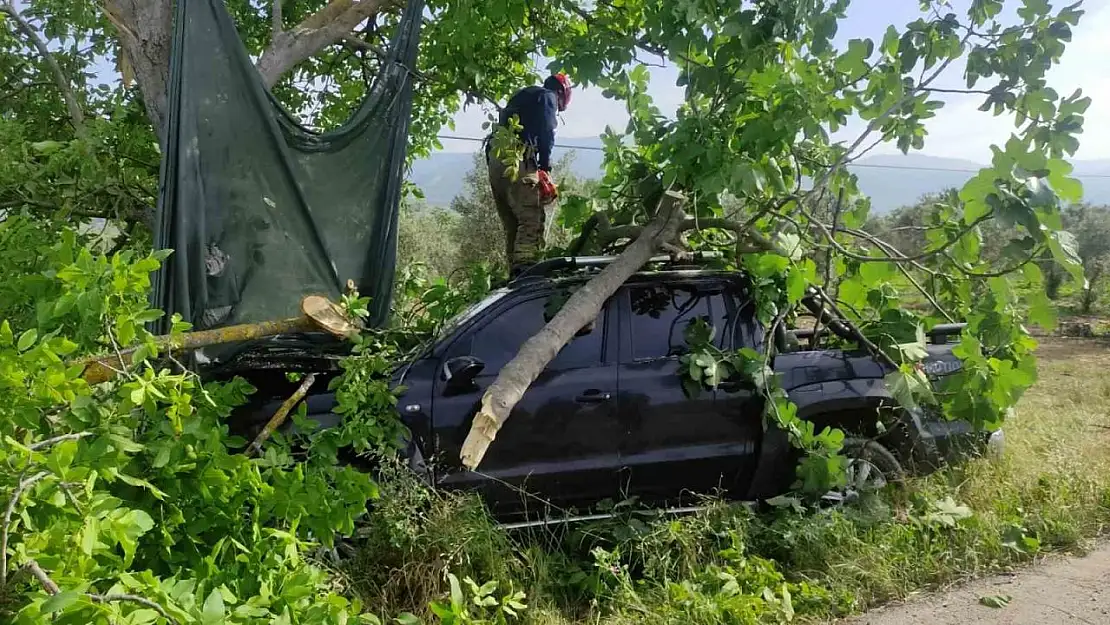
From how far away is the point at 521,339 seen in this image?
429cm

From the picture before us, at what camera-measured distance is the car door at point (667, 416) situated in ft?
14.0

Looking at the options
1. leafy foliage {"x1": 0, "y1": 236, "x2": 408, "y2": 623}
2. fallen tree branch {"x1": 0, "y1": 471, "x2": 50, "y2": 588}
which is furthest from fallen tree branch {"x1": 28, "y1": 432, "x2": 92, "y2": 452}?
fallen tree branch {"x1": 0, "y1": 471, "x2": 50, "y2": 588}

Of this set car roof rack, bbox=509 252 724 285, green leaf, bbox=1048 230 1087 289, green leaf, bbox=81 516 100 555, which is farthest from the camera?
car roof rack, bbox=509 252 724 285

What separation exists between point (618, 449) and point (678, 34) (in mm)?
2398

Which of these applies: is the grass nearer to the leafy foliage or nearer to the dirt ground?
the leafy foliage

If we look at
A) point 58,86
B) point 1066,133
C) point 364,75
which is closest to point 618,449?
point 1066,133

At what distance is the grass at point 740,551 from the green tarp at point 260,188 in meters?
1.52

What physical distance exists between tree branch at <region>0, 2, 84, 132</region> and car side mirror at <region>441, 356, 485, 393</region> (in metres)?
3.41

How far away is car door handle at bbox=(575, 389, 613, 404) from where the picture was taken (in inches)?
165

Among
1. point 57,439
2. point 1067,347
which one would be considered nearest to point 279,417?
point 57,439

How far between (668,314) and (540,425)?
1.05 metres

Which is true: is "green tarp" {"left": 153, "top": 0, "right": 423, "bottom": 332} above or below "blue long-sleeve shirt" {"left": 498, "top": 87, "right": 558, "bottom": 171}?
below

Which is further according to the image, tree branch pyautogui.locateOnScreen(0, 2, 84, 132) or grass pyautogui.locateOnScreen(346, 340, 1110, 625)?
tree branch pyautogui.locateOnScreen(0, 2, 84, 132)

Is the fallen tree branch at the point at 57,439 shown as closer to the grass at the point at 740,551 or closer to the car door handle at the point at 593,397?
the grass at the point at 740,551
